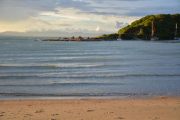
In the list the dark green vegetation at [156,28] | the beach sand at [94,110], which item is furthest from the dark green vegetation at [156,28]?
the beach sand at [94,110]

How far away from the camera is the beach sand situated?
562 inches

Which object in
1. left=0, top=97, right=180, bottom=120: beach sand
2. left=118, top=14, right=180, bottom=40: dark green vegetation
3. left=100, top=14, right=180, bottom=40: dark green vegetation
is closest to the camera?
left=0, top=97, right=180, bottom=120: beach sand

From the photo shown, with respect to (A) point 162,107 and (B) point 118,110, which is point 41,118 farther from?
(A) point 162,107

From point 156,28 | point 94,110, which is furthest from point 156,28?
point 94,110

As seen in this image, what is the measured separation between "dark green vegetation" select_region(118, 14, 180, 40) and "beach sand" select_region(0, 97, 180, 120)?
16325 cm

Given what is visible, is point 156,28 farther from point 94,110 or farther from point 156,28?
point 94,110

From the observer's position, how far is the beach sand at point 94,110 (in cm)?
1428

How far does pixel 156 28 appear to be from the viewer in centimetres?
18250

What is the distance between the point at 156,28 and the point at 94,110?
170 metres

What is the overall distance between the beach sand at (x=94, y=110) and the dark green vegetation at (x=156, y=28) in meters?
163

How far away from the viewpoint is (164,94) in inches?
875

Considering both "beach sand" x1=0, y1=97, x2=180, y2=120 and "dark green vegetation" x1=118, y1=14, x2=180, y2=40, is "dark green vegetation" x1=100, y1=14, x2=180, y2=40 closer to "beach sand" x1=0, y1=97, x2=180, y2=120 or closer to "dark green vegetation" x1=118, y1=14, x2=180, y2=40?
"dark green vegetation" x1=118, y1=14, x2=180, y2=40

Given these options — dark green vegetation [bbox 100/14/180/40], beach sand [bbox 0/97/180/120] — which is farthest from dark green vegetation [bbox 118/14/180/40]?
beach sand [bbox 0/97/180/120]

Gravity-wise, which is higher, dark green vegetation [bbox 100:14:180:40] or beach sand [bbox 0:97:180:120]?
dark green vegetation [bbox 100:14:180:40]
